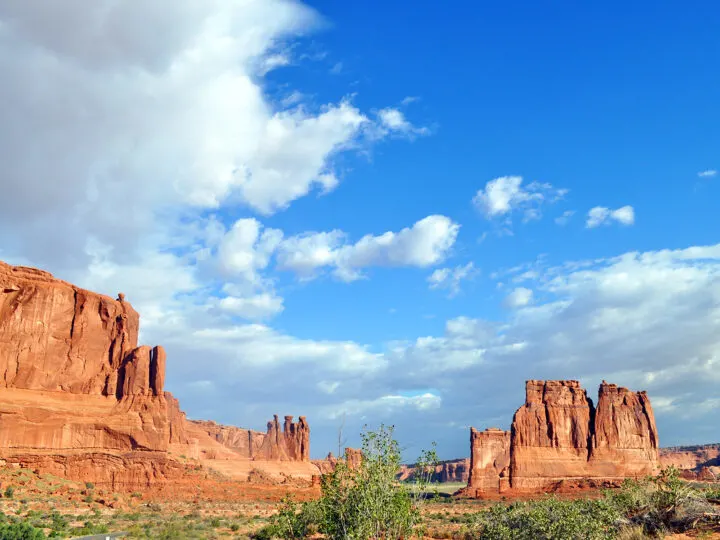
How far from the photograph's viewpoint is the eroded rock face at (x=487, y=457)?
122m

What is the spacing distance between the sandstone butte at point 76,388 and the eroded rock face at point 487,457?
7187 centimetres

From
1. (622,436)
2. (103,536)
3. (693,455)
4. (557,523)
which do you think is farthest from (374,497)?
A: (693,455)

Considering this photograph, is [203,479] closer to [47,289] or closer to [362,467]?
[47,289]

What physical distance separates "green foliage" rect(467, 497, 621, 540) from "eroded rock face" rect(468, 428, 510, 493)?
96.1 meters

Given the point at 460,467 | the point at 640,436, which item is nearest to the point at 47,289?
the point at 640,436

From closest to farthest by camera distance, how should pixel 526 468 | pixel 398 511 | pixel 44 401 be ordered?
pixel 398 511
pixel 44 401
pixel 526 468

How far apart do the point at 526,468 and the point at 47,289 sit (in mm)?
82628

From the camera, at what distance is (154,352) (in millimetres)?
82562

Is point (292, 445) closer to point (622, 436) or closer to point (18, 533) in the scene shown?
point (622, 436)

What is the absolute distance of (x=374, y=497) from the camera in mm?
15930

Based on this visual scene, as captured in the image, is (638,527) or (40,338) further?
(40,338)

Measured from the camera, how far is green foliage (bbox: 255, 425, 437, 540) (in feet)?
52.0

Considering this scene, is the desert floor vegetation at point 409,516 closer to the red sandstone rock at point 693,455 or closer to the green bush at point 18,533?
the green bush at point 18,533

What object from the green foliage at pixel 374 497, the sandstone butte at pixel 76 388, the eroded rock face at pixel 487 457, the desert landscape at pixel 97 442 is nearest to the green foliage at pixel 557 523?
the green foliage at pixel 374 497
